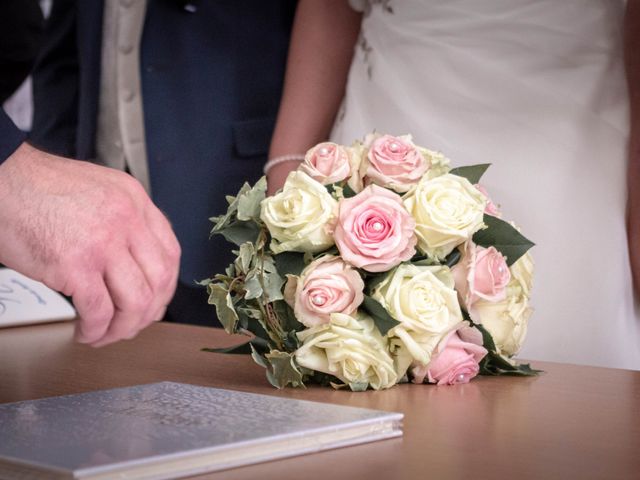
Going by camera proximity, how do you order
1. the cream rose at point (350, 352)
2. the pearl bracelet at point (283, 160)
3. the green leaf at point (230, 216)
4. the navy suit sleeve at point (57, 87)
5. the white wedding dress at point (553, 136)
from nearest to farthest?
the cream rose at point (350, 352)
the green leaf at point (230, 216)
the white wedding dress at point (553, 136)
the pearl bracelet at point (283, 160)
the navy suit sleeve at point (57, 87)

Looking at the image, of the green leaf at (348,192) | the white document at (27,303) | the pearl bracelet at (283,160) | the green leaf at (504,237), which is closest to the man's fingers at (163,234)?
the green leaf at (348,192)

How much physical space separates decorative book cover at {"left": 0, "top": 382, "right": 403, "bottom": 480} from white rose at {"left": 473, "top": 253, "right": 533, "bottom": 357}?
0.93 feet

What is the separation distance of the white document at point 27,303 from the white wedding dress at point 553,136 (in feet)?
2.11

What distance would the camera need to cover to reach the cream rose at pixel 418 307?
977mm

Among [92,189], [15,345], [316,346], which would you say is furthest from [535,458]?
[15,345]

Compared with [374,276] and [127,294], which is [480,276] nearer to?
[374,276]

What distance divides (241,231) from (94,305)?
0.25 metres

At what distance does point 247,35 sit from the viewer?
96.8 inches

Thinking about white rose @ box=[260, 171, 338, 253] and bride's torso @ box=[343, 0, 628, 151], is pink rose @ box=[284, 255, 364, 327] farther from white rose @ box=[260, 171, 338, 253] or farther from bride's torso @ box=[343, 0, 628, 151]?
bride's torso @ box=[343, 0, 628, 151]

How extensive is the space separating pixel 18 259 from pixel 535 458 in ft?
1.44

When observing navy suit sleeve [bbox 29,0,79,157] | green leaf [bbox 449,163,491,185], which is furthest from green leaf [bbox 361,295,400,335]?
navy suit sleeve [bbox 29,0,79,157]

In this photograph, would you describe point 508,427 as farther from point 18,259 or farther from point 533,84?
point 533,84

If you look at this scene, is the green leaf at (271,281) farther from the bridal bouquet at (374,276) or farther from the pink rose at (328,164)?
the pink rose at (328,164)

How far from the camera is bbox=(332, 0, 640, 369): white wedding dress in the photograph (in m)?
1.58
